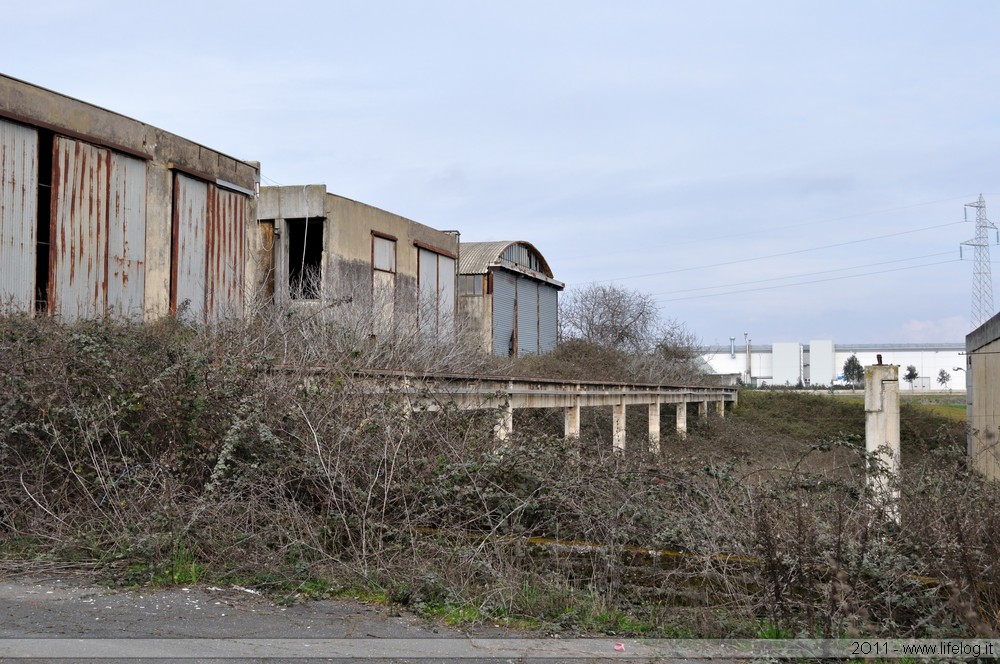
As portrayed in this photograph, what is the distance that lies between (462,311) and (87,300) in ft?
55.4

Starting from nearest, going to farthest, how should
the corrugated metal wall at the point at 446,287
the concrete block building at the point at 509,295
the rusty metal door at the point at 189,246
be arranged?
the rusty metal door at the point at 189,246 → the corrugated metal wall at the point at 446,287 → the concrete block building at the point at 509,295

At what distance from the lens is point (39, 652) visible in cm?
484

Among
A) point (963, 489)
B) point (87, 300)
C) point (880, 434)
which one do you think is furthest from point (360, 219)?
point (963, 489)

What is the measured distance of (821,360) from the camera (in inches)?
4183

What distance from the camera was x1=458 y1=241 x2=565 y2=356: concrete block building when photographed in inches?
1248

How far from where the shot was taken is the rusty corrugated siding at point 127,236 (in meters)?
15.3

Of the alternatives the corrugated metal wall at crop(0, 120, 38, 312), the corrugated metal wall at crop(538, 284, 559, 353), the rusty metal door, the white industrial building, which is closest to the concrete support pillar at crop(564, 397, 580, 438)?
the rusty metal door

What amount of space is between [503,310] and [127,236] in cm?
1879

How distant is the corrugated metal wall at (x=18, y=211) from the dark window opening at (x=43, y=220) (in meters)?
0.19

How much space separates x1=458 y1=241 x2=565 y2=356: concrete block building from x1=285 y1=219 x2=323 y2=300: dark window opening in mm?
8113

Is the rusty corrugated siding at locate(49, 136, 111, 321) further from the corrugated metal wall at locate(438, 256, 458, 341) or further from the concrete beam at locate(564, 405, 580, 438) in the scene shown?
the concrete beam at locate(564, 405, 580, 438)

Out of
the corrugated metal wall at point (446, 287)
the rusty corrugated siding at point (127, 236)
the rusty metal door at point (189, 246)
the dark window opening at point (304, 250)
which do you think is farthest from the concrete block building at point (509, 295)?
the rusty corrugated siding at point (127, 236)

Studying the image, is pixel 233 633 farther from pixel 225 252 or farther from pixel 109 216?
pixel 225 252

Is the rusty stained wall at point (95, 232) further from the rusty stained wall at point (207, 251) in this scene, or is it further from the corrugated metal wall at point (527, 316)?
the corrugated metal wall at point (527, 316)
